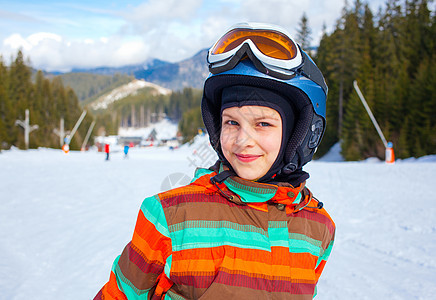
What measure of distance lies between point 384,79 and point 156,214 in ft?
139

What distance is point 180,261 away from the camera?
1.56m

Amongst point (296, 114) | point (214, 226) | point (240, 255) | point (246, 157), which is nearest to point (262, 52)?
point (296, 114)

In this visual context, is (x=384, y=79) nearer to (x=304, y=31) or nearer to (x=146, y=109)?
(x=304, y=31)

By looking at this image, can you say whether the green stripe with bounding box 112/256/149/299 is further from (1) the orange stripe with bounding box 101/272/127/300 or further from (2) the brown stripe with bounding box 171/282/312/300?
(2) the brown stripe with bounding box 171/282/312/300

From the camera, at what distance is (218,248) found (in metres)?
1.58

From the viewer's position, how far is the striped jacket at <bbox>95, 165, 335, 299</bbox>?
1537 millimetres

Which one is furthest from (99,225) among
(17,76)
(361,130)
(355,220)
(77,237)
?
(17,76)

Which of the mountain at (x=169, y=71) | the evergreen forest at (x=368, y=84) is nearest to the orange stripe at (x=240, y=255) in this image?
the mountain at (x=169, y=71)

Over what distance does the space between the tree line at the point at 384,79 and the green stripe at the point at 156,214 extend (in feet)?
95.6

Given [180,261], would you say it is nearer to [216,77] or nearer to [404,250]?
[216,77]

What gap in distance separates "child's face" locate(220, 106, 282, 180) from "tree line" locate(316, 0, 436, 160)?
28651 mm

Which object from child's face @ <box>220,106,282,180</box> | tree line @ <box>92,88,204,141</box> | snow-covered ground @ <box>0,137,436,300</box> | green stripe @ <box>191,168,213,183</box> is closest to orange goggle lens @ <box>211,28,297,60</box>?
child's face @ <box>220,106,282,180</box>

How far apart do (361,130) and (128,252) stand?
3728 cm

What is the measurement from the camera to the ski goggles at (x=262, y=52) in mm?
1858
